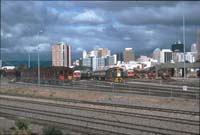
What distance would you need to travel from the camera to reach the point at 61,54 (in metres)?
98.3

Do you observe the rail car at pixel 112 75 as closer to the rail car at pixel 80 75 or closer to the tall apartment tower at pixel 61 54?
the rail car at pixel 80 75

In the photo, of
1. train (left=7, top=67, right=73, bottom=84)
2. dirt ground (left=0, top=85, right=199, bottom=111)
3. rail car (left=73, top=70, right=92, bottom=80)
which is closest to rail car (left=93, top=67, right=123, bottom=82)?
rail car (left=73, top=70, right=92, bottom=80)

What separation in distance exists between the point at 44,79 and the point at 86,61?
108 m

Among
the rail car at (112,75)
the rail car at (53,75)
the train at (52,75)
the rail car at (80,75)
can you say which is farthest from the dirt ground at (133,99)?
the rail car at (80,75)

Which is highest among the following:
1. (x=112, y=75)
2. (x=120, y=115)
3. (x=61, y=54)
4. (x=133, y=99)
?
(x=61, y=54)

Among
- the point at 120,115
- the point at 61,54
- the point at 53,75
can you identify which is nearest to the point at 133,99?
the point at 120,115

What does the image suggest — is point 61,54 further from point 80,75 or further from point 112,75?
point 112,75

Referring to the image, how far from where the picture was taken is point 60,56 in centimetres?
9956

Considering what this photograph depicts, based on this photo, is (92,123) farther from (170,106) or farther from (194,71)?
(194,71)

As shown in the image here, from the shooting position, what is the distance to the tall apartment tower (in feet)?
318

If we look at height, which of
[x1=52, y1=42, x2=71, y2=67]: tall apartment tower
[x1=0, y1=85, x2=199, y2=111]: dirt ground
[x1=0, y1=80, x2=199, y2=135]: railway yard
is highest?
[x1=52, y1=42, x2=71, y2=67]: tall apartment tower

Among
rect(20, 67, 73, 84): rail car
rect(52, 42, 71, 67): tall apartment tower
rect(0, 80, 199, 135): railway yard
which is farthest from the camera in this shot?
rect(52, 42, 71, 67): tall apartment tower

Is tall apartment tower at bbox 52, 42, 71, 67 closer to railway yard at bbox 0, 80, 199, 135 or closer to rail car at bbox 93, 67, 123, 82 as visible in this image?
rail car at bbox 93, 67, 123, 82

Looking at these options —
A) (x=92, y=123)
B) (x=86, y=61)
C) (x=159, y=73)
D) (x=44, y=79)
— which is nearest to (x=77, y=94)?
(x=92, y=123)
